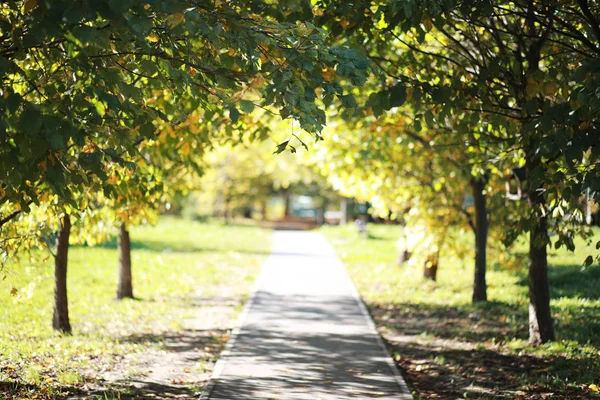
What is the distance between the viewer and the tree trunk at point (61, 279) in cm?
935

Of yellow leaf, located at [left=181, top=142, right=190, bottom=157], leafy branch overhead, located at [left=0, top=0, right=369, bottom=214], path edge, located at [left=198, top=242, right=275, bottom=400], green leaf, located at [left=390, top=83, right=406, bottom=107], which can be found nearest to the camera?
leafy branch overhead, located at [left=0, top=0, right=369, bottom=214]

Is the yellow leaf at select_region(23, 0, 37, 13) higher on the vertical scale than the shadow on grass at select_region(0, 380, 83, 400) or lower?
higher

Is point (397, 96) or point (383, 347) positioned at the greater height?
point (397, 96)

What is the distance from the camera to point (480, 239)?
13406 mm

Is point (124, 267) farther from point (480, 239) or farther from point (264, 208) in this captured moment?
point (264, 208)

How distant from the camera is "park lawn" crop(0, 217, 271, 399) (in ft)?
23.4

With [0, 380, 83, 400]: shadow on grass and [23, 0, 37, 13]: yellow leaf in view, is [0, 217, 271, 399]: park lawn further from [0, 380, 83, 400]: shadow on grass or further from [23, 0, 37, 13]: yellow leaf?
[23, 0, 37, 13]: yellow leaf

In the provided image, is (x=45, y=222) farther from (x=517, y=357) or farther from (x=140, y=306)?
(x=517, y=357)

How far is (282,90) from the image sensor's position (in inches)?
181

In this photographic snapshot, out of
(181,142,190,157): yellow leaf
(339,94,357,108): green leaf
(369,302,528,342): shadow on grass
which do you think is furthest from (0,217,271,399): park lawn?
(339,94,357,108): green leaf

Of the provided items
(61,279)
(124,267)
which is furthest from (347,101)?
(124,267)

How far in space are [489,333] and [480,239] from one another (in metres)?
3.18

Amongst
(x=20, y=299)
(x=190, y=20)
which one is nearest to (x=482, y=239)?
(x=20, y=299)

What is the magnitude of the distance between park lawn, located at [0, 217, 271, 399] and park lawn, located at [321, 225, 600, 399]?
2.80m
